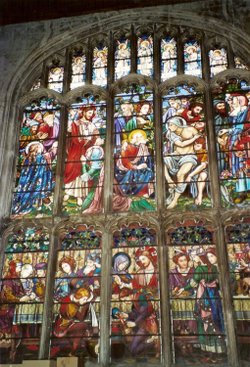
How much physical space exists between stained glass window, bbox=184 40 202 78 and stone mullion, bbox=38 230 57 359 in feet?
12.6

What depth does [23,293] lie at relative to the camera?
25.5 ft

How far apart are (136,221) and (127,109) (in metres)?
2.21

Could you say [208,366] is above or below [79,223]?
below

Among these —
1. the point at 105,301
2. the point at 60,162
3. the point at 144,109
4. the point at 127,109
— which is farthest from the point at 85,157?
the point at 105,301

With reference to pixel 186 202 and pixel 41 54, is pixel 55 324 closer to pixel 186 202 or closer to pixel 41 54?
pixel 186 202

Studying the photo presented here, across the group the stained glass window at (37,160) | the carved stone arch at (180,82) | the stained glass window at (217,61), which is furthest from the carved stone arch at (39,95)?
the stained glass window at (217,61)

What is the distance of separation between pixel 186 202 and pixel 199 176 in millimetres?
508

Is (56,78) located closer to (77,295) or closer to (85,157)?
(85,157)

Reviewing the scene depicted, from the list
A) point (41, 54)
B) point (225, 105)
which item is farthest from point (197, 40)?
point (41, 54)

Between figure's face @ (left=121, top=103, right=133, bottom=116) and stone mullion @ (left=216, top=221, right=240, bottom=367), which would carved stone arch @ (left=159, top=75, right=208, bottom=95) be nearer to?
figure's face @ (left=121, top=103, right=133, bottom=116)

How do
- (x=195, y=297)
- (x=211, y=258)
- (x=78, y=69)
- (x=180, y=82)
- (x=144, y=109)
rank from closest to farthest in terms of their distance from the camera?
(x=195, y=297)
(x=211, y=258)
(x=144, y=109)
(x=180, y=82)
(x=78, y=69)

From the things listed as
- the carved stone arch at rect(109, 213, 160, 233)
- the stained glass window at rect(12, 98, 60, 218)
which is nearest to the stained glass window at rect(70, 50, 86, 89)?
the stained glass window at rect(12, 98, 60, 218)

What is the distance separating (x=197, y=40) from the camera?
32.5ft

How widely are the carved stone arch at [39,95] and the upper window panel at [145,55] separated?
1513mm
